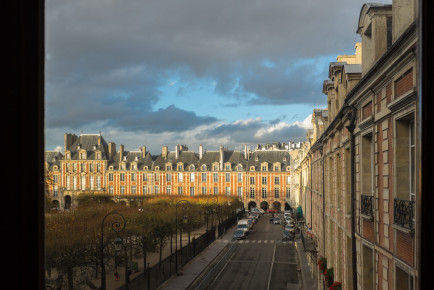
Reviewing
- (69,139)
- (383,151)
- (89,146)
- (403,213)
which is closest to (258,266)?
(383,151)

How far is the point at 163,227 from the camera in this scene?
96.0 ft

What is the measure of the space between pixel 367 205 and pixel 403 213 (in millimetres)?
2548

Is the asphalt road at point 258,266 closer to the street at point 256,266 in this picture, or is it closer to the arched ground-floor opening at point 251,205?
the street at point 256,266

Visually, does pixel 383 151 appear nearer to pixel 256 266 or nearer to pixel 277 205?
pixel 256 266

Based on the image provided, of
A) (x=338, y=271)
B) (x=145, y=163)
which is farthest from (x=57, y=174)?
(x=338, y=271)

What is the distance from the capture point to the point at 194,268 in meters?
29.5

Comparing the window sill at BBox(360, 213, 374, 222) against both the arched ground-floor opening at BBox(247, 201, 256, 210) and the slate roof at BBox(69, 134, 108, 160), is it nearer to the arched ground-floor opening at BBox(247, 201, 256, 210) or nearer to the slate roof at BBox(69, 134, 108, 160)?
the arched ground-floor opening at BBox(247, 201, 256, 210)

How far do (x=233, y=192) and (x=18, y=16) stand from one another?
254 ft

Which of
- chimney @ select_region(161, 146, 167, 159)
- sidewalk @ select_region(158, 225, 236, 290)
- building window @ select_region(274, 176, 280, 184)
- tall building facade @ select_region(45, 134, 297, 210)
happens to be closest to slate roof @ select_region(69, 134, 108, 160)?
tall building facade @ select_region(45, 134, 297, 210)

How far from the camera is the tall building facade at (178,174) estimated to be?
77.9 m

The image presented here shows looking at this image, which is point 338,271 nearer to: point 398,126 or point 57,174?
point 398,126

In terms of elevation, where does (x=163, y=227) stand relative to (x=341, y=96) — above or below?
below

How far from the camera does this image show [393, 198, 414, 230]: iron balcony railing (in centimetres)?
583

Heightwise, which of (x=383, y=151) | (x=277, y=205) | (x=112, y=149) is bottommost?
(x=277, y=205)
